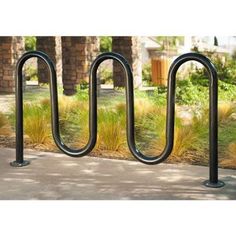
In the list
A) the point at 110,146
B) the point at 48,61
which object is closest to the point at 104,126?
the point at 110,146

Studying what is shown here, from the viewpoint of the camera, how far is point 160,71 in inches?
373

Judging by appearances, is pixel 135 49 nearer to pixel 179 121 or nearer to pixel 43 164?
pixel 179 121

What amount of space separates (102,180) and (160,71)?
4630mm

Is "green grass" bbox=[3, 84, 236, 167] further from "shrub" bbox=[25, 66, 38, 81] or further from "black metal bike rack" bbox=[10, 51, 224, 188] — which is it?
"black metal bike rack" bbox=[10, 51, 224, 188]

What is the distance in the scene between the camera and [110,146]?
6.64 m

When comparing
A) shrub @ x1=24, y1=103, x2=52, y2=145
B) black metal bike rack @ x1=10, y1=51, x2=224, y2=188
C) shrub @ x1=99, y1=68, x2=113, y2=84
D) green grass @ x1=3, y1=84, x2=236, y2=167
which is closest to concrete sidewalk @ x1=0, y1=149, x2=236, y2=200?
black metal bike rack @ x1=10, y1=51, x2=224, y2=188

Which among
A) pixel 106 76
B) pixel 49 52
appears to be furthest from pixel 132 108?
pixel 49 52

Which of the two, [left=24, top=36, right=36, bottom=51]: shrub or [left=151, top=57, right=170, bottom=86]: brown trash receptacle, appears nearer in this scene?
[left=151, top=57, right=170, bottom=86]: brown trash receptacle

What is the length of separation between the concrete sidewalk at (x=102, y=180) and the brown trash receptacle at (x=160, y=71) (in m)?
3.38

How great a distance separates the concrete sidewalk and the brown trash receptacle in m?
3.38

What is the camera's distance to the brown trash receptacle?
9.24m

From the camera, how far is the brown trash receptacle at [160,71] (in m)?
9.24

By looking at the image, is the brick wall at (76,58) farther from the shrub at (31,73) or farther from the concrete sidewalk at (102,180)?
the concrete sidewalk at (102,180)

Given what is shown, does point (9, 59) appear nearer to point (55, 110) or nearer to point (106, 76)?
point (106, 76)
